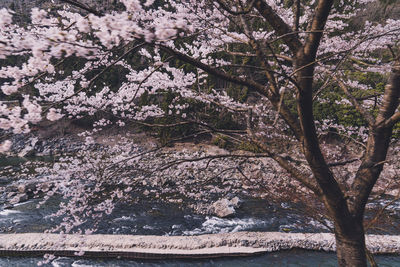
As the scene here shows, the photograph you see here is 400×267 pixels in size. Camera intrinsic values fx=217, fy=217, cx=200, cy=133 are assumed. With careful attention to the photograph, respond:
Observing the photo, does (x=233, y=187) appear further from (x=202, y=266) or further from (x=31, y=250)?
(x=31, y=250)

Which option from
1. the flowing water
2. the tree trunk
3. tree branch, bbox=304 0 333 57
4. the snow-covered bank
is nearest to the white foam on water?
the flowing water

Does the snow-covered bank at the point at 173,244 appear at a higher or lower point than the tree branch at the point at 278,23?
lower

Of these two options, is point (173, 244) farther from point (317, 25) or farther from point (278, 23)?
point (317, 25)

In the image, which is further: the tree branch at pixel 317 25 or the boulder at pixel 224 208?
the boulder at pixel 224 208

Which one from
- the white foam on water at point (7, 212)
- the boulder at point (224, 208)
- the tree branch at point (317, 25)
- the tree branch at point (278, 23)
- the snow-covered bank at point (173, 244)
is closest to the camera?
the tree branch at point (317, 25)

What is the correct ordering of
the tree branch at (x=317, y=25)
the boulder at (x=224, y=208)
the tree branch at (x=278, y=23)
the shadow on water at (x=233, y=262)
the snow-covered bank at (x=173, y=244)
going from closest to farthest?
the tree branch at (x=317, y=25), the tree branch at (x=278, y=23), the shadow on water at (x=233, y=262), the snow-covered bank at (x=173, y=244), the boulder at (x=224, y=208)

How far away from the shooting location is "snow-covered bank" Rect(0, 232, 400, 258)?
4.67 m

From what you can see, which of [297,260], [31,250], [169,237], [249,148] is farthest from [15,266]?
[249,148]

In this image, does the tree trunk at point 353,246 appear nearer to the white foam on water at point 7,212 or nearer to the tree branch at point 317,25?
the tree branch at point 317,25

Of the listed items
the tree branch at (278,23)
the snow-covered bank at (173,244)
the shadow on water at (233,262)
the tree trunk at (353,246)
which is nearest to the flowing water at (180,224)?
the shadow on water at (233,262)

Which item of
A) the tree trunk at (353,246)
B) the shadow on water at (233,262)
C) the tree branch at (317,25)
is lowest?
the shadow on water at (233,262)

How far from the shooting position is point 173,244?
4.80m

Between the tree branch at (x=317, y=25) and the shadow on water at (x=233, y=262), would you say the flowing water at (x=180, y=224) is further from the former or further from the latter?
the tree branch at (x=317, y=25)

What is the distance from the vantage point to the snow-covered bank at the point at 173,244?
4672mm
